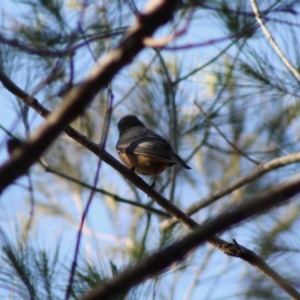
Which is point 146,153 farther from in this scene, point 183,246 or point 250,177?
point 183,246

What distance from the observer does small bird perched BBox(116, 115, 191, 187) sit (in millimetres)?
3396

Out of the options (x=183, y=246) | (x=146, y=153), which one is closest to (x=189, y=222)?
(x=146, y=153)

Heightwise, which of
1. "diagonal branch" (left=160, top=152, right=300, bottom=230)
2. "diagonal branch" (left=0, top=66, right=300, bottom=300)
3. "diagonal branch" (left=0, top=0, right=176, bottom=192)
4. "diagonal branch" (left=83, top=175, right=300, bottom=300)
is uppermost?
"diagonal branch" (left=160, top=152, right=300, bottom=230)

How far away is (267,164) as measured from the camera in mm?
3498

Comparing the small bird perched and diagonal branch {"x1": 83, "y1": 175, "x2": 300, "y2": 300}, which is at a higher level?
the small bird perched

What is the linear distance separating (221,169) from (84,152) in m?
1.28

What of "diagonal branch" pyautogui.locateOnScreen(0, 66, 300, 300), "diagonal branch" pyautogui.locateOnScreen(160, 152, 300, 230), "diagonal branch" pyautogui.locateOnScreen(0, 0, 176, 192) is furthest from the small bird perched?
"diagonal branch" pyautogui.locateOnScreen(0, 0, 176, 192)

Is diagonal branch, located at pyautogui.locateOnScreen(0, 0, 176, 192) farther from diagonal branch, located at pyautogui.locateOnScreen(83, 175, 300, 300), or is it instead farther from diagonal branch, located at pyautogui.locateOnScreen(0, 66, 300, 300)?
diagonal branch, located at pyautogui.locateOnScreen(0, 66, 300, 300)

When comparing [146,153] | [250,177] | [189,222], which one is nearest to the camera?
[189,222]

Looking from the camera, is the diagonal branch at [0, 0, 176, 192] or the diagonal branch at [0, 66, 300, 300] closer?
the diagonal branch at [0, 0, 176, 192]

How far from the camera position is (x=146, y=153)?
345 centimetres

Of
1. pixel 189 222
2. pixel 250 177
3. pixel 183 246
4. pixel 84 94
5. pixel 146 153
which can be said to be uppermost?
pixel 146 153

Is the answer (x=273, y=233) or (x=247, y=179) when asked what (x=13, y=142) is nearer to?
(x=273, y=233)

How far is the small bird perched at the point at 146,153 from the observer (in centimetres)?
340
